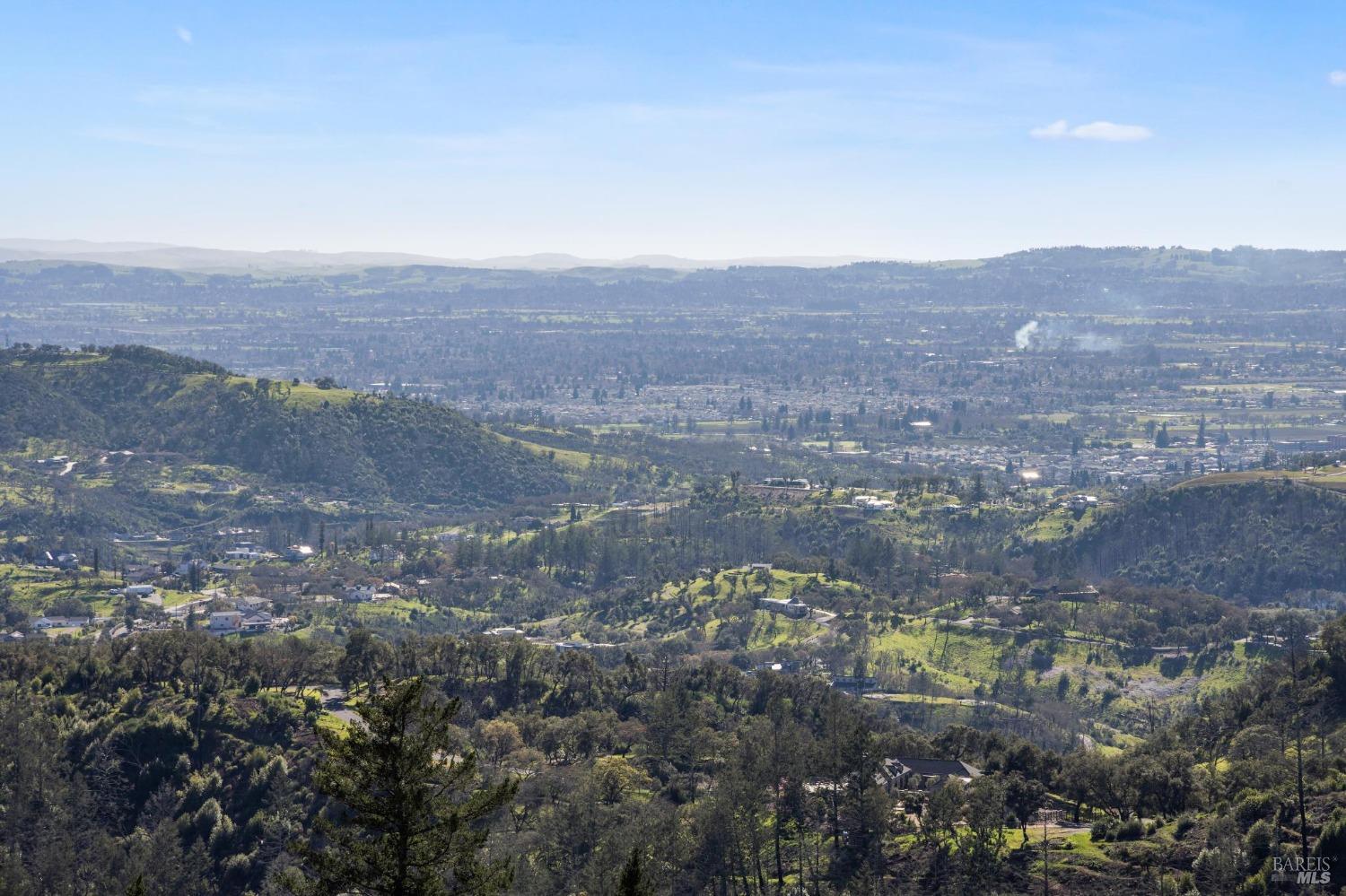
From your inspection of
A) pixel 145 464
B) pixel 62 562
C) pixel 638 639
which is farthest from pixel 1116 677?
pixel 145 464

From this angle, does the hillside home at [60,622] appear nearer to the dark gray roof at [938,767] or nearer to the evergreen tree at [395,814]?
the dark gray roof at [938,767]

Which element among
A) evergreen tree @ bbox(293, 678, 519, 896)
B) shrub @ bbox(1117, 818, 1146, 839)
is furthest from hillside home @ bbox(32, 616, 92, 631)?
evergreen tree @ bbox(293, 678, 519, 896)

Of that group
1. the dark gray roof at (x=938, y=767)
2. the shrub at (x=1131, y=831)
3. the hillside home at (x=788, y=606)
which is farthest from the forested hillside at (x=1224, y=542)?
the shrub at (x=1131, y=831)

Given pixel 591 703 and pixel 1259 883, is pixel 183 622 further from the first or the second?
pixel 1259 883

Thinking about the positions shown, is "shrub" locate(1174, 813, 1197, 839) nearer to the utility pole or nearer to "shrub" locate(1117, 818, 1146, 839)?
"shrub" locate(1117, 818, 1146, 839)

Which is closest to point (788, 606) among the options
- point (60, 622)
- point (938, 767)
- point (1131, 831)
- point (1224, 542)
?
point (60, 622)

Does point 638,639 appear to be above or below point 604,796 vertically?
below
